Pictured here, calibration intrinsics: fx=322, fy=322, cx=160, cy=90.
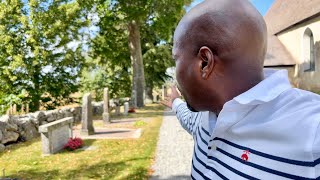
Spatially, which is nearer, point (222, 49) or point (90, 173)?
point (222, 49)

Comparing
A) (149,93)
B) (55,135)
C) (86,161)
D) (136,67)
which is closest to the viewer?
(86,161)

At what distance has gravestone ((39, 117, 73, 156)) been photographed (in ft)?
30.4

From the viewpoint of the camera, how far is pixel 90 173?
290 inches

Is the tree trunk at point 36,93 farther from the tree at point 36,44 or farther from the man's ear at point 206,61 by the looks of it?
the man's ear at point 206,61

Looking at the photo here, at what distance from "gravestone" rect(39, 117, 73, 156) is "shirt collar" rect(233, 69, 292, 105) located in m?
8.90

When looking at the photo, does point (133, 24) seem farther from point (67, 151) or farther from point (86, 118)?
point (67, 151)

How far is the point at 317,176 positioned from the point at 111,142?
10.5m

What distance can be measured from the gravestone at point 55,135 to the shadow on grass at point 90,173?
1681mm

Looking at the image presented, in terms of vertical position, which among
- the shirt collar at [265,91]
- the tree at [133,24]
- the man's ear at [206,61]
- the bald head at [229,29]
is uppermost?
the tree at [133,24]

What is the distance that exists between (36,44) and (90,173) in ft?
46.3

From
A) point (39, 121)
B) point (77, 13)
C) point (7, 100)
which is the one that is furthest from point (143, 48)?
point (39, 121)

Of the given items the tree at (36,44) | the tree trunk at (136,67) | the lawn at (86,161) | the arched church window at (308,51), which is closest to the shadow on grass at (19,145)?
the lawn at (86,161)

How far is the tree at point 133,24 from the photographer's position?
925 inches

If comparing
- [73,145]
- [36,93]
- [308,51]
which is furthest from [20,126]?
[308,51]
